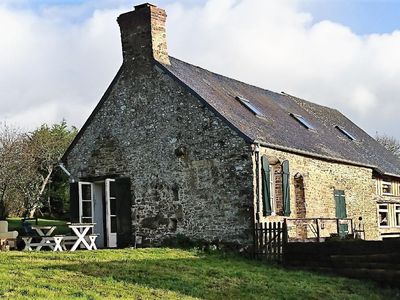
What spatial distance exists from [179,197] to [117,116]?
3.81 metres

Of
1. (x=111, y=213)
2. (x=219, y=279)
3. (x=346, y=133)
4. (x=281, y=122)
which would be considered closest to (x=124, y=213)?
(x=111, y=213)

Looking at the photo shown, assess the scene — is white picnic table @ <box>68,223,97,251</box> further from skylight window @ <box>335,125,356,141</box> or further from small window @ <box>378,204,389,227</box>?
skylight window @ <box>335,125,356,141</box>

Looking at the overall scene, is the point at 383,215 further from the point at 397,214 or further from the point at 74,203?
the point at 74,203

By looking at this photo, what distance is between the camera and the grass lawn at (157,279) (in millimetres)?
10648

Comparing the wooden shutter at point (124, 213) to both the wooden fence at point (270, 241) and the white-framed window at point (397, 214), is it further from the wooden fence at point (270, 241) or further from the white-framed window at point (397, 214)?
the white-framed window at point (397, 214)

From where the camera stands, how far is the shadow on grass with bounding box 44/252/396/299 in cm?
1201

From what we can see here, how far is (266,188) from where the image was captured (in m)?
18.2

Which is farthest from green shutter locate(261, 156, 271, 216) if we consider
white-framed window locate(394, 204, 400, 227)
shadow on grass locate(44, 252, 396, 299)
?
white-framed window locate(394, 204, 400, 227)

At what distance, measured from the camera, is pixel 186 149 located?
63.2 feet

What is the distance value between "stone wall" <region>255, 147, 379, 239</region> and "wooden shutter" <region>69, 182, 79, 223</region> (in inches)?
260

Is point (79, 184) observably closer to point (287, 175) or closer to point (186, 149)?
point (186, 149)

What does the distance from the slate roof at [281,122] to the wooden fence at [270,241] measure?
2.58m

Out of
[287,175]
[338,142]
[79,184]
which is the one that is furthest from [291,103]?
[79,184]

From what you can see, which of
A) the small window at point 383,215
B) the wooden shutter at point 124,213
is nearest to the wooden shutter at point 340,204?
the small window at point 383,215
